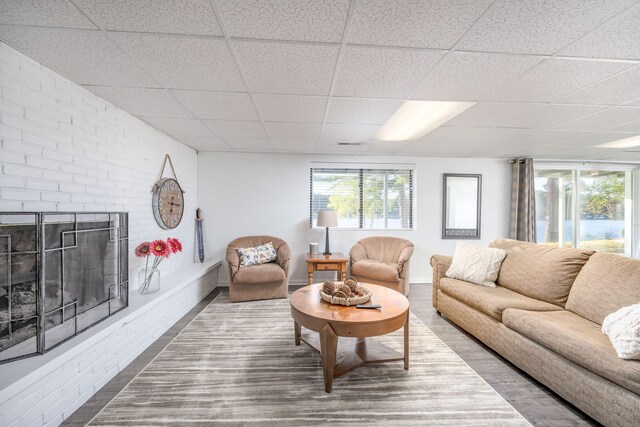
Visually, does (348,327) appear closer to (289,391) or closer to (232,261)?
(289,391)

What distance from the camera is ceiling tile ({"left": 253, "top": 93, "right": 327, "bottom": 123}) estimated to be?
7.53 ft

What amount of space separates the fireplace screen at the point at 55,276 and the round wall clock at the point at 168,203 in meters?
0.89

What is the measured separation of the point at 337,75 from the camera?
74.7 inches

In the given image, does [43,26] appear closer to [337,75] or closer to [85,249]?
[85,249]

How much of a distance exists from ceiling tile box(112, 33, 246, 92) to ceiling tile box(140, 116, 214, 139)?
2.92 ft

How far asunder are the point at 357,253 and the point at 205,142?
2796 mm

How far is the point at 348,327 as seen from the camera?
1.86m

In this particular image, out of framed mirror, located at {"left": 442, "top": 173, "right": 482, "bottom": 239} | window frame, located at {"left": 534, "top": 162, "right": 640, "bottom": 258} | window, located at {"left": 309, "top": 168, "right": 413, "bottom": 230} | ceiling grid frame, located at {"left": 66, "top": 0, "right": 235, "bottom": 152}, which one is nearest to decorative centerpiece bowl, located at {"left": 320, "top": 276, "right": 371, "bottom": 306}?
ceiling grid frame, located at {"left": 66, "top": 0, "right": 235, "bottom": 152}

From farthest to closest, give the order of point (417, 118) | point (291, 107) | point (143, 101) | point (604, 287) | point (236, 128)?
point (236, 128)
point (417, 118)
point (291, 107)
point (143, 101)
point (604, 287)

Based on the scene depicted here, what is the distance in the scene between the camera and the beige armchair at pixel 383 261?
3.71 meters

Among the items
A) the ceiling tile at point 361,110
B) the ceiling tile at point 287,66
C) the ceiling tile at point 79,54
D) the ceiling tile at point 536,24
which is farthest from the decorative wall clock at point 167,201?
the ceiling tile at point 536,24

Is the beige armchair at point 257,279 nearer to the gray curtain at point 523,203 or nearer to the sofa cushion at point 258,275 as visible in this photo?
the sofa cushion at point 258,275

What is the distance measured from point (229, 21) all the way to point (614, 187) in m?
7.14

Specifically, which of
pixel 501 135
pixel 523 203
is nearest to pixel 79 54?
pixel 501 135
